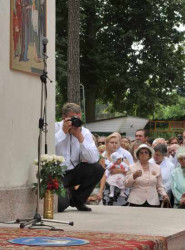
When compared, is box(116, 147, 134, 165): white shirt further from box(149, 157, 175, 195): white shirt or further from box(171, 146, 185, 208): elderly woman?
box(171, 146, 185, 208): elderly woman

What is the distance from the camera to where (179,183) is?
1257cm

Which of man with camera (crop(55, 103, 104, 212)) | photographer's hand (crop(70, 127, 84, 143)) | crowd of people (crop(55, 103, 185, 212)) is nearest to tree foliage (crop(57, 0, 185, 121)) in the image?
crowd of people (crop(55, 103, 185, 212))

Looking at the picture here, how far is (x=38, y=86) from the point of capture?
34.6 ft

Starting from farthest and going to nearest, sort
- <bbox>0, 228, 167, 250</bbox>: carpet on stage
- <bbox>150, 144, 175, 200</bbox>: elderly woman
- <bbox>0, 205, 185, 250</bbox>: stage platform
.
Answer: <bbox>150, 144, 175, 200</bbox>: elderly woman → <bbox>0, 205, 185, 250</bbox>: stage platform → <bbox>0, 228, 167, 250</bbox>: carpet on stage

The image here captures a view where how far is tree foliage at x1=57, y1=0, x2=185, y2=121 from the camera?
3638 centimetres

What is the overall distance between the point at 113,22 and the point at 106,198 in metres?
25.2

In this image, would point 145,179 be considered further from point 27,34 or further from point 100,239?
point 100,239

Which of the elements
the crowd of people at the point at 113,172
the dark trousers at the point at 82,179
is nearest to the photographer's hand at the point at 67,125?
the crowd of people at the point at 113,172

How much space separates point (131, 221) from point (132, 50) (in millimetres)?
27847

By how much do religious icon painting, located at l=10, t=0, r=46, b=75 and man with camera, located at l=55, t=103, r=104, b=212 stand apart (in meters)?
1.13

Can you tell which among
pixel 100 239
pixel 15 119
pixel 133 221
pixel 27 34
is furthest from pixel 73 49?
pixel 100 239

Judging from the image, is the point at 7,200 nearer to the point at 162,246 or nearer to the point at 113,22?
the point at 162,246

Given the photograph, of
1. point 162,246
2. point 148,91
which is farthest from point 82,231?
point 148,91

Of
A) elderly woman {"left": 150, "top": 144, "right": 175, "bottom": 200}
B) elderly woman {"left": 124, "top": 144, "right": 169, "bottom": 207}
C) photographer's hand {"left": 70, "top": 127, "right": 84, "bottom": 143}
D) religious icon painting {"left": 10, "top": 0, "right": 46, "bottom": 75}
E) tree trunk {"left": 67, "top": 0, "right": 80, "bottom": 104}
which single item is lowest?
elderly woman {"left": 124, "top": 144, "right": 169, "bottom": 207}
